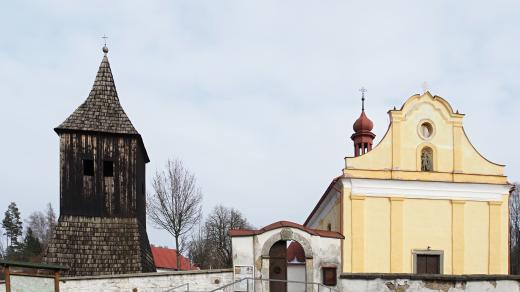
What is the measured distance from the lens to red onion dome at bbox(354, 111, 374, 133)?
97.8 ft

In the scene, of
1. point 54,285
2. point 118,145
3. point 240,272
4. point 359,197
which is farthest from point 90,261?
point 359,197

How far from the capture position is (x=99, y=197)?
875 inches

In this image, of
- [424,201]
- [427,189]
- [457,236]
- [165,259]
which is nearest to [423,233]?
[424,201]

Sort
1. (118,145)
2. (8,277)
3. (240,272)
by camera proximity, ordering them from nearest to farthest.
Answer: (8,277) < (240,272) < (118,145)

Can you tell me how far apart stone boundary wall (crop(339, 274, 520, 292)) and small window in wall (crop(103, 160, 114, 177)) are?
1056 cm

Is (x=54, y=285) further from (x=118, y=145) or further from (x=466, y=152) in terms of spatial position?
(x=466, y=152)

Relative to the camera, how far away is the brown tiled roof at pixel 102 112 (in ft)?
74.3

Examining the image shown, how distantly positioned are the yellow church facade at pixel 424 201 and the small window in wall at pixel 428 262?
0.13 feet

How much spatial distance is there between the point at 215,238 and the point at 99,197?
1097 inches

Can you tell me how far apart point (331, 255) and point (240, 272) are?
10.8 feet

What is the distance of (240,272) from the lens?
18328 millimetres

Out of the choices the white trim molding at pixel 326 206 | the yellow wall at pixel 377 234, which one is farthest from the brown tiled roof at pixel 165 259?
the yellow wall at pixel 377 234

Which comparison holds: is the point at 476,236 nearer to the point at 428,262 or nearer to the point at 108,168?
the point at 428,262

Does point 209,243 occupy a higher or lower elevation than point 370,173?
lower
